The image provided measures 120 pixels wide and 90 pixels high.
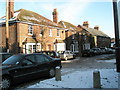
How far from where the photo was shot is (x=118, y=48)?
7.83m

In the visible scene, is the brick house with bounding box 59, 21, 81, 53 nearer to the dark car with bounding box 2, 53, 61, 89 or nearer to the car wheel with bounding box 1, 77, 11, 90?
the dark car with bounding box 2, 53, 61, 89

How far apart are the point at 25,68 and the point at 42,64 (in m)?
1.23

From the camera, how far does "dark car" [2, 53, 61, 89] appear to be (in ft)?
18.9

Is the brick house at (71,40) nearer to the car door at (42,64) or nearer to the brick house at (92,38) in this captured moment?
the brick house at (92,38)

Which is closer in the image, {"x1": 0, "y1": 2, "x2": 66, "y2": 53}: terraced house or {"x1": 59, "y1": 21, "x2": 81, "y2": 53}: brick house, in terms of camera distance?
{"x1": 0, "y1": 2, "x2": 66, "y2": 53}: terraced house

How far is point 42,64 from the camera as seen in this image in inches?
293

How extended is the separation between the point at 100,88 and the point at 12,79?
3.88 metres

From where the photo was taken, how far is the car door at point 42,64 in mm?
7254

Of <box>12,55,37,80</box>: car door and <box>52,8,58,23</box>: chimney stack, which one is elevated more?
<box>52,8,58,23</box>: chimney stack

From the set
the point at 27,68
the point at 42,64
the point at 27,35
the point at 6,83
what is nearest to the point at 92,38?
the point at 27,35

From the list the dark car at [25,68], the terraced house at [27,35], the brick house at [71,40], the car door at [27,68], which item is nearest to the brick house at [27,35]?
the terraced house at [27,35]

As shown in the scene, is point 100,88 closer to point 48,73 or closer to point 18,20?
point 48,73

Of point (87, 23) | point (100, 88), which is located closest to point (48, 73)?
point (100, 88)

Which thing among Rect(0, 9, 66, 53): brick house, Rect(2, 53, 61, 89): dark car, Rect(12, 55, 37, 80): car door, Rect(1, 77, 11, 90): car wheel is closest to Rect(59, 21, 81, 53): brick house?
Rect(0, 9, 66, 53): brick house
